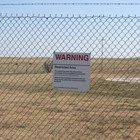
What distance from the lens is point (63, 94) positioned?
22562mm

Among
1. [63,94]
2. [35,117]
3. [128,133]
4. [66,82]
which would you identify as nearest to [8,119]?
[35,117]

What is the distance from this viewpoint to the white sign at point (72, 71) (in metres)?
6.16

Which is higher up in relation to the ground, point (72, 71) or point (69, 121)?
point (69, 121)

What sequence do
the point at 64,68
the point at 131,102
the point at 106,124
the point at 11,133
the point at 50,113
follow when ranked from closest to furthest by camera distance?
1. the point at 64,68
2. the point at 11,133
3. the point at 106,124
4. the point at 50,113
5. the point at 131,102

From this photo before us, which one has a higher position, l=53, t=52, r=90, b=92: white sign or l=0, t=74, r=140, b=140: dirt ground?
l=0, t=74, r=140, b=140: dirt ground

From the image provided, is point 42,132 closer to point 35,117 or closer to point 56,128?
point 56,128

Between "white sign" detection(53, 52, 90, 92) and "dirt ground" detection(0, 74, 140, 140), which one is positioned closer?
"white sign" detection(53, 52, 90, 92)

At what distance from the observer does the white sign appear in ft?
20.2

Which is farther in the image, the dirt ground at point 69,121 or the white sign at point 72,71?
the dirt ground at point 69,121

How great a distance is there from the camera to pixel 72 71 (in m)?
6.21

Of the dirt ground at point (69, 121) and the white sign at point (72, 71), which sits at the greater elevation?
the dirt ground at point (69, 121)

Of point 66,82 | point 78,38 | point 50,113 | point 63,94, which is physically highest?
point 63,94

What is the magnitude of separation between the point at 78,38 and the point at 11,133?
16.7 feet

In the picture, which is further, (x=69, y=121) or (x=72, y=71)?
(x=69, y=121)
